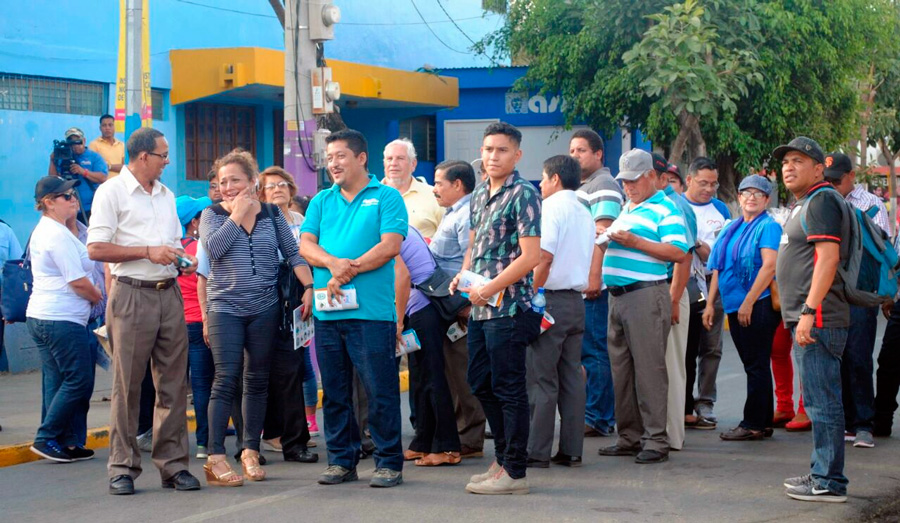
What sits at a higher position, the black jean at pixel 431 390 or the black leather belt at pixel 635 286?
the black leather belt at pixel 635 286

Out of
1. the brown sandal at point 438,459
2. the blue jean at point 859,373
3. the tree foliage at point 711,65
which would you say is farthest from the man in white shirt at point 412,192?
the tree foliage at point 711,65

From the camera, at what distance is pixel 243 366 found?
717cm

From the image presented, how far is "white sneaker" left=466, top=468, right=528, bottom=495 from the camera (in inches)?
256

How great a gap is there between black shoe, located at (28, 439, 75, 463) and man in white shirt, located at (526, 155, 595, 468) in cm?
328

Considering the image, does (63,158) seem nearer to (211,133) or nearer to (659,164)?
(211,133)

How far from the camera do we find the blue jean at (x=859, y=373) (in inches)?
319

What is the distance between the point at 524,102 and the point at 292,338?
17969mm

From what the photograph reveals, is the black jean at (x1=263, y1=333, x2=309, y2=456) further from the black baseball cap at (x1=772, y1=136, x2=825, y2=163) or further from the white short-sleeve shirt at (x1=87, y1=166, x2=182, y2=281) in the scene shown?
the black baseball cap at (x1=772, y1=136, x2=825, y2=163)

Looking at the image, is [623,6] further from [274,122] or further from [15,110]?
[15,110]

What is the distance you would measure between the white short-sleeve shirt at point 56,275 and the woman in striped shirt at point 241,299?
128 centimetres

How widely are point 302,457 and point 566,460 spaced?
179 cm

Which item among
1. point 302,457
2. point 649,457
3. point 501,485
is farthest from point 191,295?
point 649,457

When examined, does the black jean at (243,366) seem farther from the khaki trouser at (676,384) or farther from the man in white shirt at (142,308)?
the khaki trouser at (676,384)

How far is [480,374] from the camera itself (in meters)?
6.58
